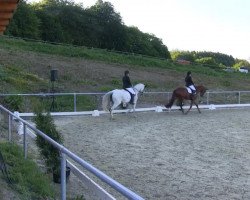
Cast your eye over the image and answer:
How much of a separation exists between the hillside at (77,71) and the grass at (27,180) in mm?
14378

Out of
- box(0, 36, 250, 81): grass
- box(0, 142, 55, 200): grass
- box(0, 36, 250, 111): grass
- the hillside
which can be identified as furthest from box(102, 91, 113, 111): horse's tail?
box(0, 36, 250, 81): grass

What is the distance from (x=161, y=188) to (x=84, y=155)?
3496 mm

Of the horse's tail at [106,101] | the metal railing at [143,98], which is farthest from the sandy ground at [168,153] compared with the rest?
the metal railing at [143,98]

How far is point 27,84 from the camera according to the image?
85.6 ft

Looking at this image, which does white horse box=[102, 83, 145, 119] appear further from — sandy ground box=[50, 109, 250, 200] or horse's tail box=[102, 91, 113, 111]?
sandy ground box=[50, 109, 250, 200]

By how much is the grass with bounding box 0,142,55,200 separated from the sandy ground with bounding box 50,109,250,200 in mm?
973

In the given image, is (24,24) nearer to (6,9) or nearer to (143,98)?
(143,98)

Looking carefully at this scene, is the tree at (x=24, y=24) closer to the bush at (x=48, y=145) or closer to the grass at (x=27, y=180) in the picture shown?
the bush at (x=48, y=145)

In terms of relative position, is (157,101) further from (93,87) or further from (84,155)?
(84,155)

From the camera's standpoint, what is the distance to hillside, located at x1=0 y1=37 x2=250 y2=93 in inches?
1078

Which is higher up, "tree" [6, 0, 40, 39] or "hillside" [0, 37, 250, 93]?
"tree" [6, 0, 40, 39]

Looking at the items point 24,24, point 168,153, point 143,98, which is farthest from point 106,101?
point 24,24

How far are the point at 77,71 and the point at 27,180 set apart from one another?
26829mm

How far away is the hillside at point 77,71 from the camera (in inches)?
1078
